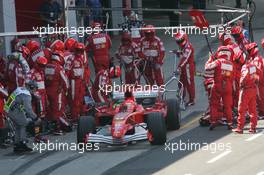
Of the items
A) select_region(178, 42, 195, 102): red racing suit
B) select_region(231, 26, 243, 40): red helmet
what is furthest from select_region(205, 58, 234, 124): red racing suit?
select_region(178, 42, 195, 102): red racing suit

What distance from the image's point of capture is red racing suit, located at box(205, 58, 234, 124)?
20.1 metres

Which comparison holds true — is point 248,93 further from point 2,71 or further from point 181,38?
point 2,71

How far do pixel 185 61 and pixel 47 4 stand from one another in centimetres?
757

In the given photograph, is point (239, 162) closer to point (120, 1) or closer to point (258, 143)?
point (258, 143)

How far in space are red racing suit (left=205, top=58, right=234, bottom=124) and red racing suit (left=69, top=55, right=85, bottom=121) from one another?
3.21m

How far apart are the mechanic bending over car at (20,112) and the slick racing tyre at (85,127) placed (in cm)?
104

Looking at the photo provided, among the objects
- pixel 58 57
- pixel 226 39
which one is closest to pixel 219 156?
pixel 226 39

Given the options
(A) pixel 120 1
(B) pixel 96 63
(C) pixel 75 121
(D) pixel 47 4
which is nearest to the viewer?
(C) pixel 75 121

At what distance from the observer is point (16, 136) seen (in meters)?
19.4

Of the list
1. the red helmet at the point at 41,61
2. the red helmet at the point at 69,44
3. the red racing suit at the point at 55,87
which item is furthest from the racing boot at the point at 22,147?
the red helmet at the point at 69,44

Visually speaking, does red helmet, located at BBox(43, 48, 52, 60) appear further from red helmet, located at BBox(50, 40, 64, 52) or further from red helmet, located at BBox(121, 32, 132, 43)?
red helmet, located at BBox(121, 32, 132, 43)

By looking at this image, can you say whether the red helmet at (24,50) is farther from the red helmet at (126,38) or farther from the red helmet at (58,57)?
the red helmet at (126,38)

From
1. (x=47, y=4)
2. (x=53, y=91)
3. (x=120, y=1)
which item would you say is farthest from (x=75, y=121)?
(x=120, y=1)

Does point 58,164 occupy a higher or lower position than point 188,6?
lower
